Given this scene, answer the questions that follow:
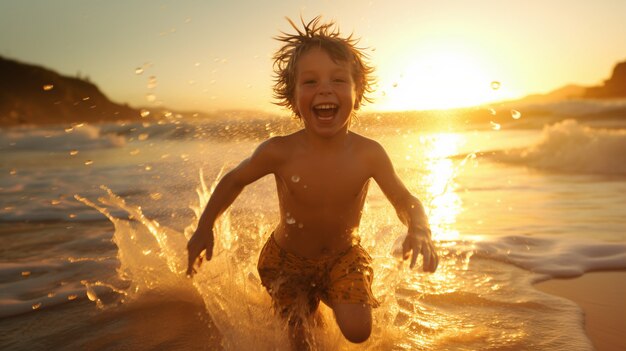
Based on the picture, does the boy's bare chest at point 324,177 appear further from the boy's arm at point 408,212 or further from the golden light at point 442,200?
the golden light at point 442,200

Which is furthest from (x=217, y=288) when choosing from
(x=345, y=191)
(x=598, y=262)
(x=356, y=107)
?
(x=598, y=262)

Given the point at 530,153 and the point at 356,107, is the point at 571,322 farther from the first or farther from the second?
the point at 530,153

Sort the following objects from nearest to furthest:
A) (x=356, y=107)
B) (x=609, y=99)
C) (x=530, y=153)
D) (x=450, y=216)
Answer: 1. (x=356, y=107)
2. (x=450, y=216)
3. (x=530, y=153)
4. (x=609, y=99)

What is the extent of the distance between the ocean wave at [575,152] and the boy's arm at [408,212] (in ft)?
20.6

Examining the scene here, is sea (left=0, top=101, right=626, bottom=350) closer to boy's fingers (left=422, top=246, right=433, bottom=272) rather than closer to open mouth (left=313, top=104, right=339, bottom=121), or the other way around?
boy's fingers (left=422, top=246, right=433, bottom=272)

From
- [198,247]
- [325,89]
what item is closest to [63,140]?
[198,247]

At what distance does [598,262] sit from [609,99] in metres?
26.0

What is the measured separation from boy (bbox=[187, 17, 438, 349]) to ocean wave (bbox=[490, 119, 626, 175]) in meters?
6.36

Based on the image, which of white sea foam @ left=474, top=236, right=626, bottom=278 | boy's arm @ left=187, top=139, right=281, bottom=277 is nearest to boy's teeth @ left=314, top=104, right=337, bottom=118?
boy's arm @ left=187, top=139, right=281, bottom=277

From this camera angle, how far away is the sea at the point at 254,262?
2.71 meters

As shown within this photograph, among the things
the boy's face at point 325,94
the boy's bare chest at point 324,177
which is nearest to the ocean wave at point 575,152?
the boy's bare chest at point 324,177

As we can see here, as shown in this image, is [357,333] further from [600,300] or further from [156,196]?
[156,196]

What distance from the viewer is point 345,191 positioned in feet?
8.79

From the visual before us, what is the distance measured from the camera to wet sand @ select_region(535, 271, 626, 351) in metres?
2.60
